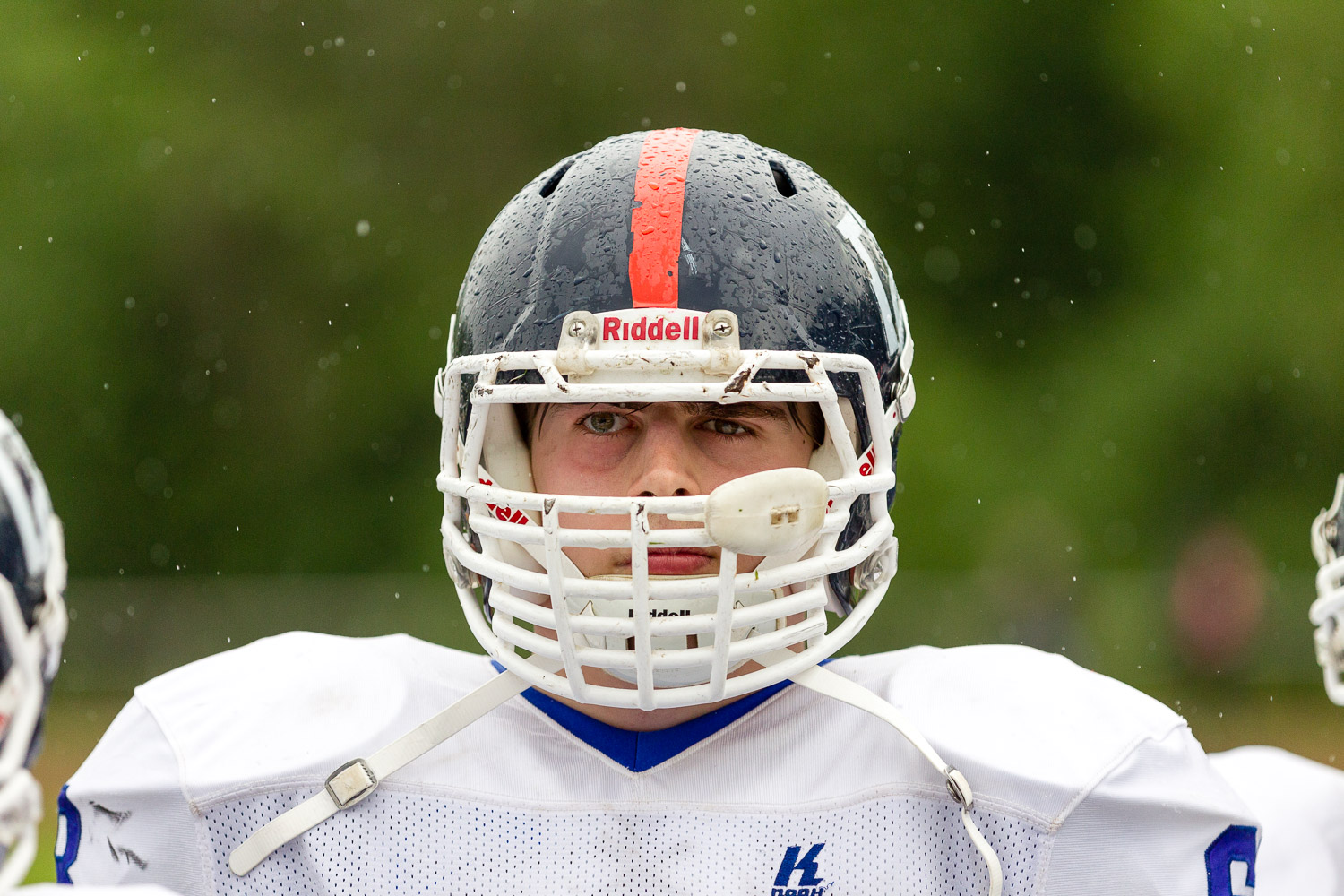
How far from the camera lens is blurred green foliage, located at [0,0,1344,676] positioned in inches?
240

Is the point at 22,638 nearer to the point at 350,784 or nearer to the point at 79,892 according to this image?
the point at 79,892

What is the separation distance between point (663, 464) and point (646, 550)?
193 mm

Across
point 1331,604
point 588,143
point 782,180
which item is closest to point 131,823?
point 782,180

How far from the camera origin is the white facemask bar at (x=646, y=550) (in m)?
1.52

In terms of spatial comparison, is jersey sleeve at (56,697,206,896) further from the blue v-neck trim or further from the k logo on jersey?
the k logo on jersey

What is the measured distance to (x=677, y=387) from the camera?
1.58 m

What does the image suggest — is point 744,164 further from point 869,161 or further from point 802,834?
point 869,161

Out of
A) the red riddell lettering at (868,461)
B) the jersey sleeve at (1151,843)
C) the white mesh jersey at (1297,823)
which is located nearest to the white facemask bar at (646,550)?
the red riddell lettering at (868,461)

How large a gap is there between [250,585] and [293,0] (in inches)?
112

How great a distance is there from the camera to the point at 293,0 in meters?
6.73

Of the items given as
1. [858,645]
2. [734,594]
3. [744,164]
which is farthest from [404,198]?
[734,594]

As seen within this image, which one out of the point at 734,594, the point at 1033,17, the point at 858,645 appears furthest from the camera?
the point at 1033,17

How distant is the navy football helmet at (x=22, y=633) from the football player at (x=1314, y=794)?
1.39 meters

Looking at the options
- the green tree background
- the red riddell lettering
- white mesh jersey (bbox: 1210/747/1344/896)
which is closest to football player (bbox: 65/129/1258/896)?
the red riddell lettering
